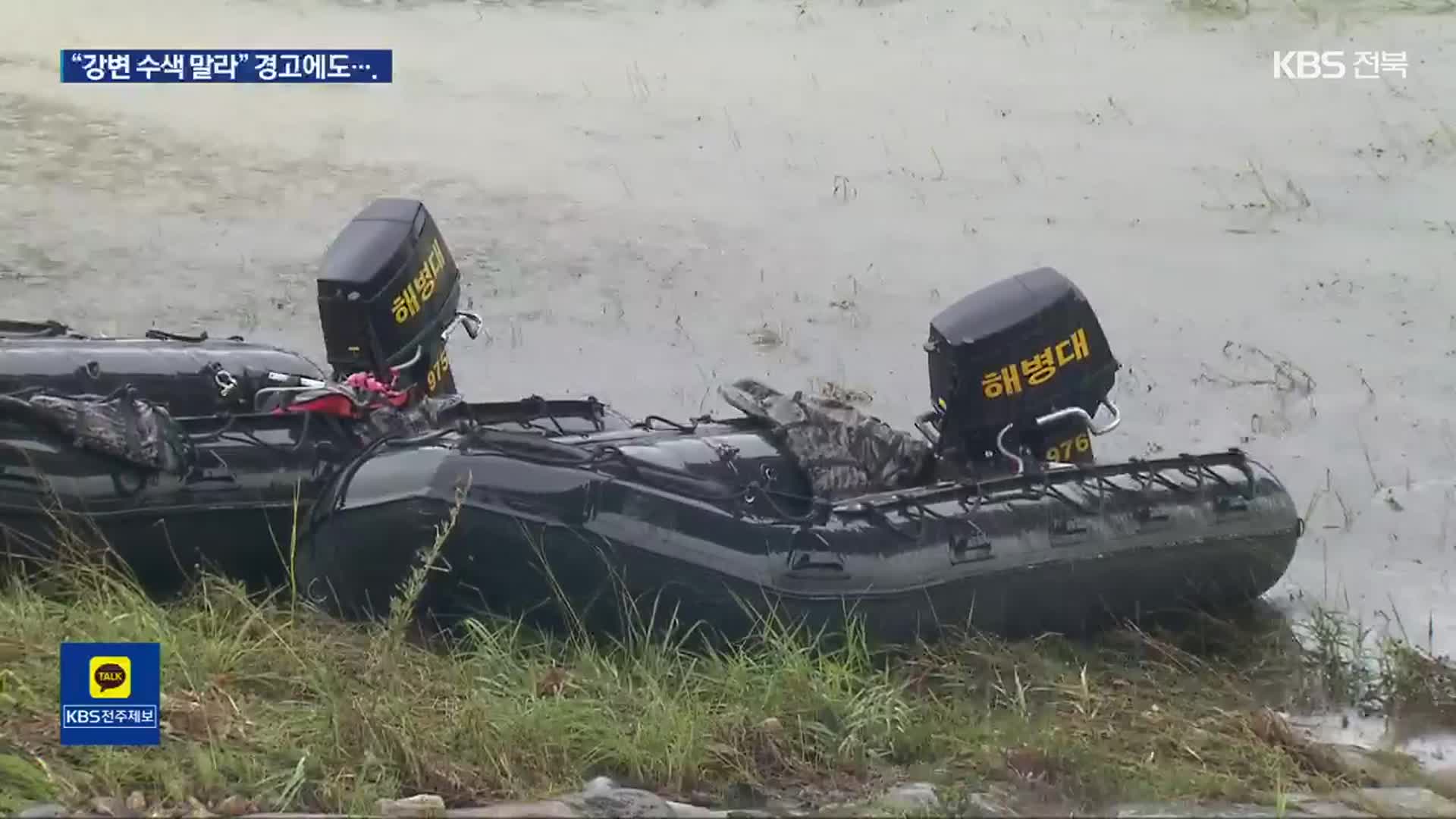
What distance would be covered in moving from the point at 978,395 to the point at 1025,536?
1.36ft

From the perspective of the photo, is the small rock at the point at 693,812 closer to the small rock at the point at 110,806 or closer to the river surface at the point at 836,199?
the small rock at the point at 110,806

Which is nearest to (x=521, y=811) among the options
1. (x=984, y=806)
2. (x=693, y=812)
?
(x=693, y=812)

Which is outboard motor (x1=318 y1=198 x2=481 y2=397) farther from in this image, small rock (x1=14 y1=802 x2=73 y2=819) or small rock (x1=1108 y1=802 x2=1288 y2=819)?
small rock (x1=1108 y1=802 x2=1288 y2=819)

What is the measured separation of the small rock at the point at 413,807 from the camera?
2787 mm

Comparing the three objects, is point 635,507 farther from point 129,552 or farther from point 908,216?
point 908,216

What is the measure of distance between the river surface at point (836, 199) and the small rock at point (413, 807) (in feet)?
8.99

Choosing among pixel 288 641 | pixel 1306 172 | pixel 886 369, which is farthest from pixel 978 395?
pixel 1306 172

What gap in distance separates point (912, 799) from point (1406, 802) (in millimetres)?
895

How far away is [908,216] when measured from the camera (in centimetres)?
837

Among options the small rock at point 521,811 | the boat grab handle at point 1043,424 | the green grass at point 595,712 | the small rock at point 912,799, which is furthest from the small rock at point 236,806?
the boat grab handle at point 1043,424

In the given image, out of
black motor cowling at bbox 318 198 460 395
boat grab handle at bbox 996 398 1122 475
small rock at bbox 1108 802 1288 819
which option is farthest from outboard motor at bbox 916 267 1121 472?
small rock at bbox 1108 802 1288 819

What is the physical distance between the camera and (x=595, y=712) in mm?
3281
